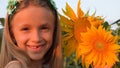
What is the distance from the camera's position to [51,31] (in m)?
1.82

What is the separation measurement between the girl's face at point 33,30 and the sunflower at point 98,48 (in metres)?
0.12

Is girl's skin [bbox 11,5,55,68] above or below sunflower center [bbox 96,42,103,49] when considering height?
above

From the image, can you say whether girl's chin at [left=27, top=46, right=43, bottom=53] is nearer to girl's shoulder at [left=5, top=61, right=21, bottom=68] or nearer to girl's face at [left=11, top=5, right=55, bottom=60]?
girl's face at [left=11, top=5, right=55, bottom=60]

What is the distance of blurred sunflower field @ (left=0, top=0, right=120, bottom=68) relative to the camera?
5.99ft

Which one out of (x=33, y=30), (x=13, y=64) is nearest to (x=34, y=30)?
(x=33, y=30)

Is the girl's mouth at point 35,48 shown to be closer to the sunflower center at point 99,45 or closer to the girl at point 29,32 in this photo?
the girl at point 29,32

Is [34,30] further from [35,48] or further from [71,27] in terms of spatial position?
[71,27]

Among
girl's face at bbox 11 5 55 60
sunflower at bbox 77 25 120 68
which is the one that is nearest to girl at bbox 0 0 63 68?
girl's face at bbox 11 5 55 60

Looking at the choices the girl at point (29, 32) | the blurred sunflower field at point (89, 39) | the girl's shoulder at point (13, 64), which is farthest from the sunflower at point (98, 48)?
the girl's shoulder at point (13, 64)

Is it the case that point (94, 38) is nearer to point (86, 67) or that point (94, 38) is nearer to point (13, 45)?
point (86, 67)

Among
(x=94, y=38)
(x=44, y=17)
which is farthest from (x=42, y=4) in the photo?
(x=94, y=38)

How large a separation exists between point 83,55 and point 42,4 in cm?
22

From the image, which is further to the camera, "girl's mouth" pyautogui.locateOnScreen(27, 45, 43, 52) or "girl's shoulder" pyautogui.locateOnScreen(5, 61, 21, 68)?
"girl's mouth" pyautogui.locateOnScreen(27, 45, 43, 52)

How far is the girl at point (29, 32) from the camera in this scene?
5.74 ft
